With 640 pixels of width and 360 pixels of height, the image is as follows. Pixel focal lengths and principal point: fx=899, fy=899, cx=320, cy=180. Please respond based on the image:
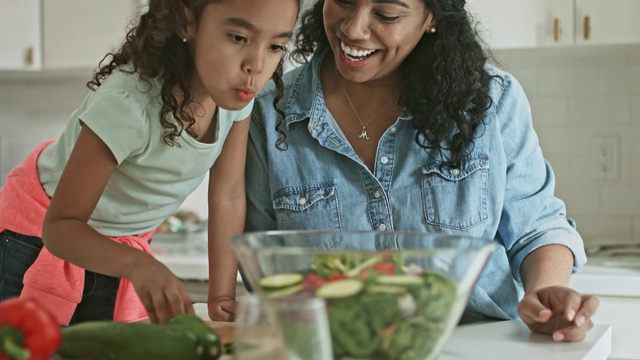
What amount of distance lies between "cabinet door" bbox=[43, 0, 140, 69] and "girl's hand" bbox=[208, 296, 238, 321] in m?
1.92

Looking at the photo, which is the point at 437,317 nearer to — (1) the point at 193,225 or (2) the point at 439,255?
(2) the point at 439,255

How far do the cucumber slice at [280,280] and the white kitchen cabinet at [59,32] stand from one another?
8.19 feet

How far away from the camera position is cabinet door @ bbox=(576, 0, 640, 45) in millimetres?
2781

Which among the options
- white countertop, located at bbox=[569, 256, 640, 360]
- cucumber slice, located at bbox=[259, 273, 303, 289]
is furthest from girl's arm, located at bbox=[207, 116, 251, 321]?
white countertop, located at bbox=[569, 256, 640, 360]

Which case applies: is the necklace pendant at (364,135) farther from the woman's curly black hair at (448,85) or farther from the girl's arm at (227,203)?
the girl's arm at (227,203)

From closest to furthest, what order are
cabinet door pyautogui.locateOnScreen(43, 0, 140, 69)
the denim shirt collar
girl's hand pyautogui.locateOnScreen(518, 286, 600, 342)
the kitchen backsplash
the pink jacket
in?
girl's hand pyautogui.locateOnScreen(518, 286, 600, 342), the pink jacket, the denim shirt collar, the kitchen backsplash, cabinet door pyautogui.locateOnScreen(43, 0, 140, 69)

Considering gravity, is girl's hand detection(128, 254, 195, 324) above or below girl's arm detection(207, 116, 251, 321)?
below

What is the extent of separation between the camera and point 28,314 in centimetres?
93

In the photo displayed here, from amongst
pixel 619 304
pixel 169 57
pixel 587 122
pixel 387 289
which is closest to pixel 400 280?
pixel 387 289

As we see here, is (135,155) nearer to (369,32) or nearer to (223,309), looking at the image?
(223,309)

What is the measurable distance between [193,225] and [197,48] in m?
1.88

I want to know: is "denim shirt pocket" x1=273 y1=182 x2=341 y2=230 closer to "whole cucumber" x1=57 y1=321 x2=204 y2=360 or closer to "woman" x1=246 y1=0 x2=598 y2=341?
"woman" x1=246 y1=0 x2=598 y2=341

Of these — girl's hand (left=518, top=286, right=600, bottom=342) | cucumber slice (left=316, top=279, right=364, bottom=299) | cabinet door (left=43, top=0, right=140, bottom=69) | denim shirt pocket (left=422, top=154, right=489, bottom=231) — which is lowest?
girl's hand (left=518, top=286, right=600, bottom=342)

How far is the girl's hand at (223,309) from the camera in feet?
4.99
